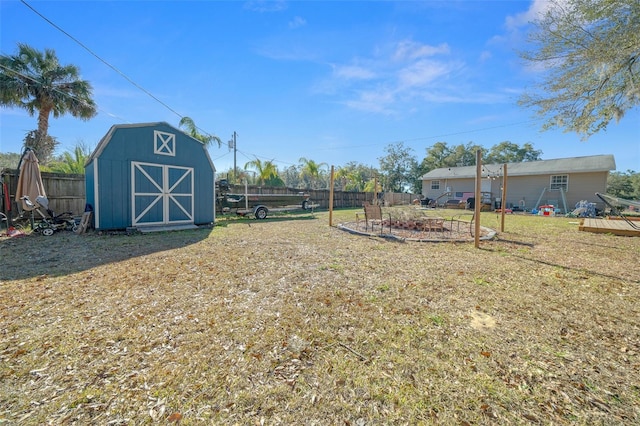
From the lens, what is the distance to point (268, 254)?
551 cm

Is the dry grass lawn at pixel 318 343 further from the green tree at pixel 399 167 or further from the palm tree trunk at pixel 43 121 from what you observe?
the green tree at pixel 399 167

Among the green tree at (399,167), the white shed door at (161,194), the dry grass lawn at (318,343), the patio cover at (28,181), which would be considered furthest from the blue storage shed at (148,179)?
the green tree at (399,167)

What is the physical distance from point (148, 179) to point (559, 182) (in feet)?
76.8

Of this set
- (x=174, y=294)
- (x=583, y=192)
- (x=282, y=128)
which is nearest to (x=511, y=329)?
(x=174, y=294)

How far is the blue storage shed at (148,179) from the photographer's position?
25.1 feet

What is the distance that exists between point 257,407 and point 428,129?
29696 millimetres

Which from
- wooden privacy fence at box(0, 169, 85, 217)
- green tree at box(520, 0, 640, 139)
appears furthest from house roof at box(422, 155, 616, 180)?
wooden privacy fence at box(0, 169, 85, 217)

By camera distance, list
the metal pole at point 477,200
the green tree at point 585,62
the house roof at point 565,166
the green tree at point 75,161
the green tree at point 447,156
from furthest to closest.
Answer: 1. the green tree at point 447,156
2. the house roof at point 565,166
3. the green tree at point 75,161
4. the metal pole at point 477,200
5. the green tree at point 585,62

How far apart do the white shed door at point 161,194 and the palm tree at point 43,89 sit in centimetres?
715

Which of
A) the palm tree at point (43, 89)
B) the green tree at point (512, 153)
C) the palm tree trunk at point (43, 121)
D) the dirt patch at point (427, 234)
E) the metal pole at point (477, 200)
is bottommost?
the dirt patch at point (427, 234)

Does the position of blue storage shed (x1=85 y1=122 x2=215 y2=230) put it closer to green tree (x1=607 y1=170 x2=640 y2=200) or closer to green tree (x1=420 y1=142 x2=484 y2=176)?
green tree (x1=420 y1=142 x2=484 y2=176)

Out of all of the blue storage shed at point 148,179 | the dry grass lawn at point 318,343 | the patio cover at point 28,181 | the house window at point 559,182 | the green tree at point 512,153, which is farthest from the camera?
the green tree at point 512,153

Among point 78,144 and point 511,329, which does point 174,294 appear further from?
point 78,144

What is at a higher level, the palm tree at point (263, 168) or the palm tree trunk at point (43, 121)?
the palm tree trunk at point (43, 121)
